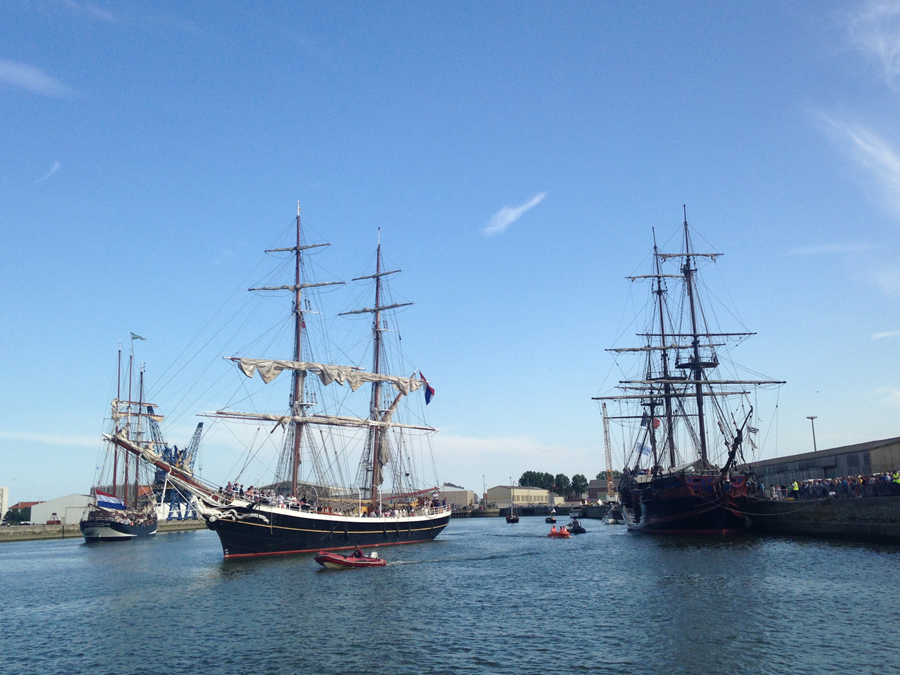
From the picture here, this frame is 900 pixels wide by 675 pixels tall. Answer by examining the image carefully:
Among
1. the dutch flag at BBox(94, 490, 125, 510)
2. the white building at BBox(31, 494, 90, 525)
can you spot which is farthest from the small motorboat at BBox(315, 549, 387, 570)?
the white building at BBox(31, 494, 90, 525)

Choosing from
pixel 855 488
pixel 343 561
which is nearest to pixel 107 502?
pixel 343 561

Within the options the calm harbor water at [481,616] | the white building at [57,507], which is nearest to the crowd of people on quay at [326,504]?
the calm harbor water at [481,616]

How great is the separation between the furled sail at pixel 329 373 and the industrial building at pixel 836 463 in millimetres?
45720

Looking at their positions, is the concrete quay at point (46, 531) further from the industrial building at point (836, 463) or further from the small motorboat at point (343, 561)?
the industrial building at point (836, 463)

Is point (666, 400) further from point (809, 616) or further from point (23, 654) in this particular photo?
point (23, 654)

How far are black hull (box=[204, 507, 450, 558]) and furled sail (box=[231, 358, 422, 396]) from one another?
1612cm

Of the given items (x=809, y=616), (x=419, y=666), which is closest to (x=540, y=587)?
(x=809, y=616)

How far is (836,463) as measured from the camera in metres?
71.6

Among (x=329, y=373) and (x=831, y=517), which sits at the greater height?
(x=329, y=373)

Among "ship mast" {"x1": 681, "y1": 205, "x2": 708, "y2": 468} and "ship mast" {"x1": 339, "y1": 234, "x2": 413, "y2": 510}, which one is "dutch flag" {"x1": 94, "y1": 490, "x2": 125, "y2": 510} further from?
"ship mast" {"x1": 681, "y1": 205, "x2": 708, "y2": 468}

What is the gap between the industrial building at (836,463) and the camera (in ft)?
211

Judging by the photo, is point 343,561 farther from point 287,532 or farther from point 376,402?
point 376,402

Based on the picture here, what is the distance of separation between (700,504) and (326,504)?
114 ft

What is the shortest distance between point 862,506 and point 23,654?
167 feet
